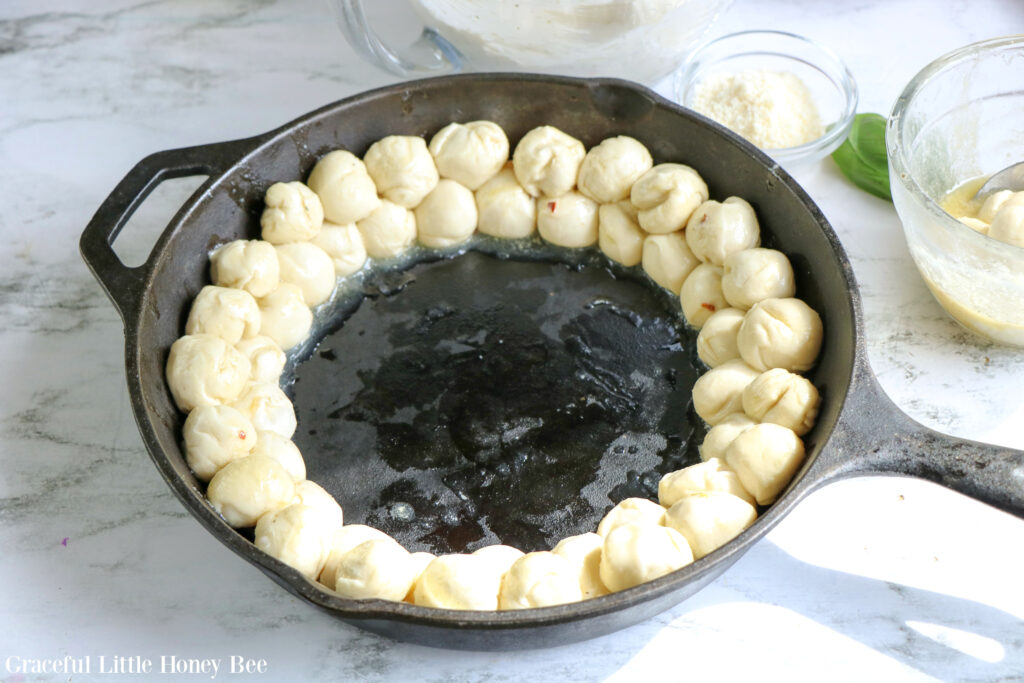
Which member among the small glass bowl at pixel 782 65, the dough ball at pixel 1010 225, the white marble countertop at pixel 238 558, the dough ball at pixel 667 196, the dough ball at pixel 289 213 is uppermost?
→ the small glass bowl at pixel 782 65

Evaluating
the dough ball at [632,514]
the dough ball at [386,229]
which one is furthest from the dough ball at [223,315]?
the dough ball at [632,514]

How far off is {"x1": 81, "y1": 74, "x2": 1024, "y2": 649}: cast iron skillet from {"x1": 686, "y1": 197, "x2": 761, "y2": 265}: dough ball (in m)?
0.03

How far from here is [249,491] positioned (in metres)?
1.17

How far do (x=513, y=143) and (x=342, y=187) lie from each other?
0.29 m

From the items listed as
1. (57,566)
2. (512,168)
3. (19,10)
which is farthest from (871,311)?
(19,10)

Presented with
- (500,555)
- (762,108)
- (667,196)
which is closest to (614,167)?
(667,196)

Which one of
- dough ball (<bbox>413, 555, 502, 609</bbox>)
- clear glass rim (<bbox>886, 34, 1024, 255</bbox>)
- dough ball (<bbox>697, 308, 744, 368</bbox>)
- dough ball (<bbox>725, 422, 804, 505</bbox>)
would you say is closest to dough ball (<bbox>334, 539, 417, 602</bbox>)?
dough ball (<bbox>413, 555, 502, 609</bbox>)

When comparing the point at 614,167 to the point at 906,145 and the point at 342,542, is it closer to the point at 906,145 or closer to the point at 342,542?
the point at 906,145

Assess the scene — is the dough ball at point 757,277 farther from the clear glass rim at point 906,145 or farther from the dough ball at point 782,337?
the clear glass rim at point 906,145

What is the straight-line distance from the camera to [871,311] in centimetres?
152

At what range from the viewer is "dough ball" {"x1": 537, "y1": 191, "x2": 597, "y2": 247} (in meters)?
1.53

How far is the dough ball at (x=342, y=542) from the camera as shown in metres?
1.16

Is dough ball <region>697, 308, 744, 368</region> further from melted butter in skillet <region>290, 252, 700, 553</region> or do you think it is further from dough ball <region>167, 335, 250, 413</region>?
dough ball <region>167, 335, 250, 413</region>

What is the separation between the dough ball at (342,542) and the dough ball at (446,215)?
526 millimetres
